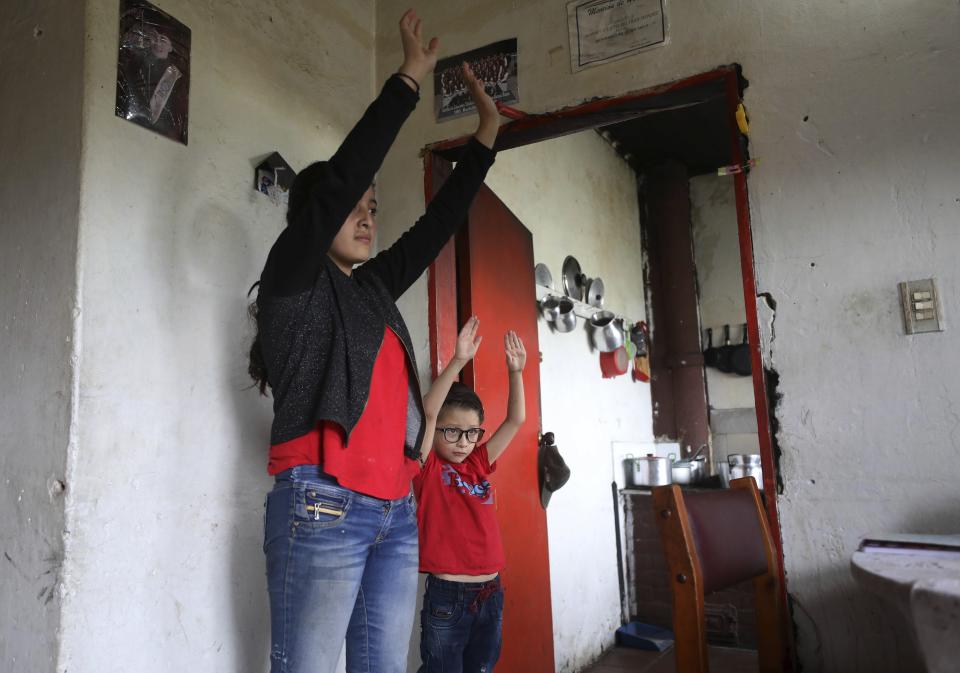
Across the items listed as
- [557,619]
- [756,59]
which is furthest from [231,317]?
[557,619]

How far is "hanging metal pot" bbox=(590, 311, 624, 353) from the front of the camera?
3.75 meters

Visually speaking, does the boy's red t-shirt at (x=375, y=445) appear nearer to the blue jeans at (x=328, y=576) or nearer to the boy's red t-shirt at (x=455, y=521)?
the blue jeans at (x=328, y=576)

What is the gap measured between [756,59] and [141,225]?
62.5 inches

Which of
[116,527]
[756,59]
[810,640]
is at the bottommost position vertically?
[810,640]

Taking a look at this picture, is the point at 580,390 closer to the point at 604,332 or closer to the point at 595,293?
the point at 604,332

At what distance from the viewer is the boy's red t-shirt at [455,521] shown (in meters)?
1.85

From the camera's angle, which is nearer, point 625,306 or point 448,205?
point 448,205

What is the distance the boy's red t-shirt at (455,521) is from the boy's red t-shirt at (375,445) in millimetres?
420

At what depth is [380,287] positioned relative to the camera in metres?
1.57

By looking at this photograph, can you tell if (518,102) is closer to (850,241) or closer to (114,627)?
(850,241)

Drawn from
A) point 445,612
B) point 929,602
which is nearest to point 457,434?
point 445,612

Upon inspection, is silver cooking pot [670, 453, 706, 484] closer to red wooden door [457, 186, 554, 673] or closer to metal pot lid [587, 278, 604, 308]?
metal pot lid [587, 278, 604, 308]

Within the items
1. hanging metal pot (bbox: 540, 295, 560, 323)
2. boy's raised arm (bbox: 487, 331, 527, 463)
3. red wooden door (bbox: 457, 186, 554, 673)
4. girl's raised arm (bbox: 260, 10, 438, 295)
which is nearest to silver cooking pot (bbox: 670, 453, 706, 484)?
hanging metal pot (bbox: 540, 295, 560, 323)

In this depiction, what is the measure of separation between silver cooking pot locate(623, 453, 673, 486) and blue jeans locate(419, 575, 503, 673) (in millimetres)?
2123
